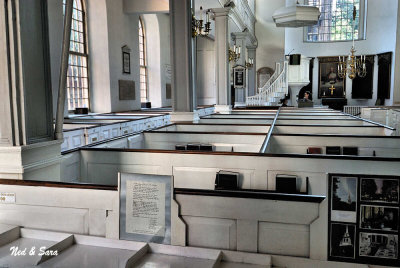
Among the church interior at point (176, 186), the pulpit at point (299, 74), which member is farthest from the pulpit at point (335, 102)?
the church interior at point (176, 186)

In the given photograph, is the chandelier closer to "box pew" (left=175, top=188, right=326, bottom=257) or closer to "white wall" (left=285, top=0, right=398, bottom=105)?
"white wall" (left=285, top=0, right=398, bottom=105)

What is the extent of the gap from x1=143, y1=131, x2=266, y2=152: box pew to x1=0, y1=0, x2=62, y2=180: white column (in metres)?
2.58

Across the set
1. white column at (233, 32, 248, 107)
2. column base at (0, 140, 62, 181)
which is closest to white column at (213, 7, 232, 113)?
white column at (233, 32, 248, 107)

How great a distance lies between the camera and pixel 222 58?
12.0 m

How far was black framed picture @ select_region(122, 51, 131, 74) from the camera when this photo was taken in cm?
1130

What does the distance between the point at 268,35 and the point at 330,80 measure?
15.2ft

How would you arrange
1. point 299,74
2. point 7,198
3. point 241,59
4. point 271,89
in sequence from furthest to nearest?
point 299,74 < point 271,89 < point 241,59 < point 7,198

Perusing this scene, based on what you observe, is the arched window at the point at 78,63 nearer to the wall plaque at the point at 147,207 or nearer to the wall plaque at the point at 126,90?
the wall plaque at the point at 126,90

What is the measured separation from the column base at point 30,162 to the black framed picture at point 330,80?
19103 millimetres

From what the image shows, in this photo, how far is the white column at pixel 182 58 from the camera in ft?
23.3

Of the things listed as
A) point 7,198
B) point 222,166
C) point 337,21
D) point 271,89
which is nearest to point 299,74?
point 271,89

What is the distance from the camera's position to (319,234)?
2.07 m

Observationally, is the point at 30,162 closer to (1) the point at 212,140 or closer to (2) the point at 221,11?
(1) the point at 212,140

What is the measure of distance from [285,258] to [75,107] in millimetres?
8982
